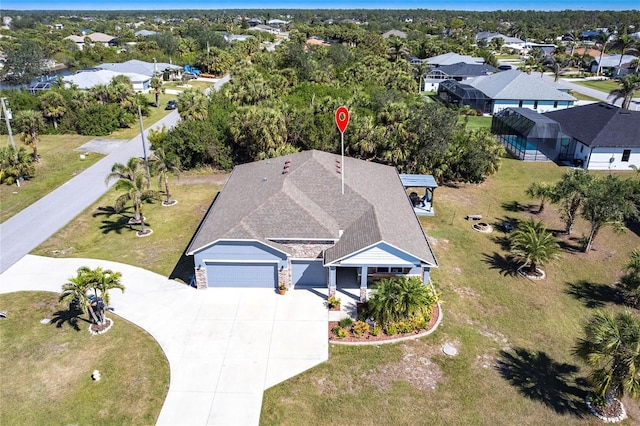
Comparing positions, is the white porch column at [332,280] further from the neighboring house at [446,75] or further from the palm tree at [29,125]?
the neighboring house at [446,75]

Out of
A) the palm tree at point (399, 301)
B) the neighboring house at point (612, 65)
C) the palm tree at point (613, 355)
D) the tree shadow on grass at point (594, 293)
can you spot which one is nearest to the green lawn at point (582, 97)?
the neighboring house at point (612, 65)

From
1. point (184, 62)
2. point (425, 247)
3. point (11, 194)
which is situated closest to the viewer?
point (425, 247)

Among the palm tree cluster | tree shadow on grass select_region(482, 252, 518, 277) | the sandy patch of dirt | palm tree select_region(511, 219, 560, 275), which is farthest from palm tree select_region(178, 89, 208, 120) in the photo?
the sandy patch of dirt

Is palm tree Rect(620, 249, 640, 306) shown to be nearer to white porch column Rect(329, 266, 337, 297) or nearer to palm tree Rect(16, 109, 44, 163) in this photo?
white porch column Rect(329, 266, 337, 297)

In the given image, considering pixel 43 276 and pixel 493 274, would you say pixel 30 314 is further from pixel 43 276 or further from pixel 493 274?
pixel 493 274

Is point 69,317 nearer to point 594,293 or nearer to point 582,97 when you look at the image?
point 594,293

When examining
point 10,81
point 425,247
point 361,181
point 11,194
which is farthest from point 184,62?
point 425,247

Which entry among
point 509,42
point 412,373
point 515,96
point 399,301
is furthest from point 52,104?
point 509,42
